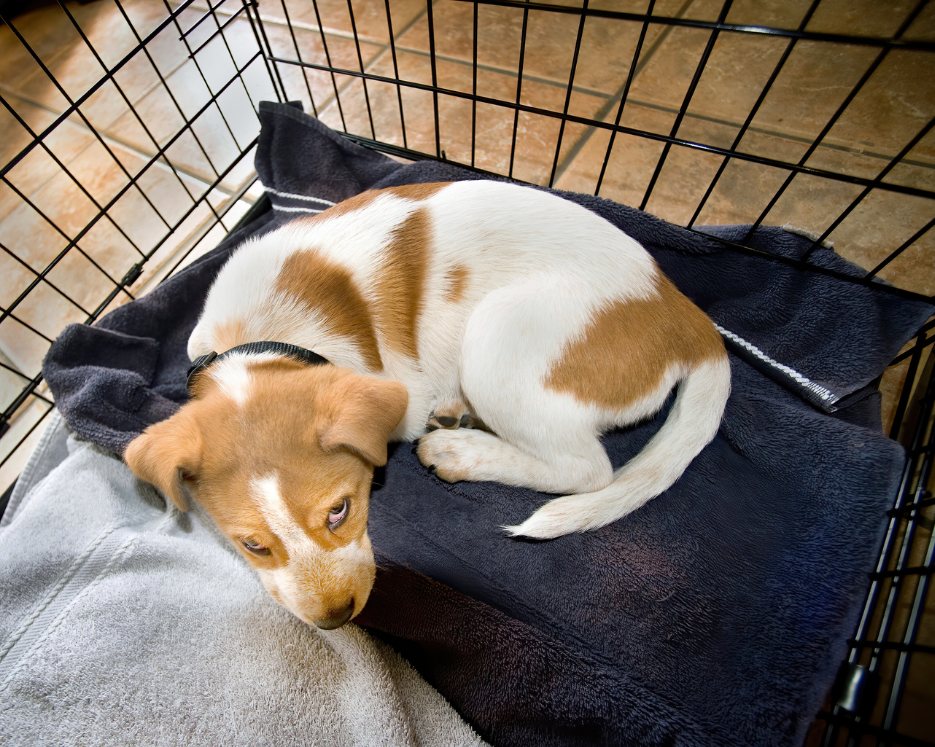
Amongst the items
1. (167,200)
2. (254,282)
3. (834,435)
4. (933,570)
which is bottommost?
(167,200)

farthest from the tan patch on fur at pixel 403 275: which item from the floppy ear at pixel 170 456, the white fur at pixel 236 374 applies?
the floppy ear at pixel 170 456

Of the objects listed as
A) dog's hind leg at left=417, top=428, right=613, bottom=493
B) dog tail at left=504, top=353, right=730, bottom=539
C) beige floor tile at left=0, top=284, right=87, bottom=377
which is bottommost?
beige floor tile at left=0, top=284, right=87, bottom=377

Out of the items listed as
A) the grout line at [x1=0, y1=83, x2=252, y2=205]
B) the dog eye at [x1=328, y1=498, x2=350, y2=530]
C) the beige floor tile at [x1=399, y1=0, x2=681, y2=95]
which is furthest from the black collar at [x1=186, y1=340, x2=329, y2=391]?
the beige floor tile at [x1=399, y1=0, x2=681, y2=95]

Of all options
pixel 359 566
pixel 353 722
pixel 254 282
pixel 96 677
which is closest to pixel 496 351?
pixel 359 566

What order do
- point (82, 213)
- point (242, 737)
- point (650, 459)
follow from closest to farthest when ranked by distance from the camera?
point (242, 737), point (650, 459), point (82, 213)

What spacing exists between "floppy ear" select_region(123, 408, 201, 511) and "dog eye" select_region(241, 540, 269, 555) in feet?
0.56

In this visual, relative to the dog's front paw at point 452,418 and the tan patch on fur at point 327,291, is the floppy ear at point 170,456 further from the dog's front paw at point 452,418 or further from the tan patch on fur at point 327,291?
the dog's front paw at point 452,418

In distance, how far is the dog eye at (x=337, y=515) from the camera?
3.98ft

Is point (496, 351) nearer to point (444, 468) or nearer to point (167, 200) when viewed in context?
point (444, 468)

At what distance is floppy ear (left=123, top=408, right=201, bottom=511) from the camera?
3.66 ft

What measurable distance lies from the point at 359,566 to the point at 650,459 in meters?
0.80

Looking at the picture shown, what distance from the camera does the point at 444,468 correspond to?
157 cm

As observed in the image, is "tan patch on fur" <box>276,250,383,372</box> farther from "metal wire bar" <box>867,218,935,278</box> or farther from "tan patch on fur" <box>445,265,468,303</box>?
"metal wire bar" <box>867,218,935,278</box>

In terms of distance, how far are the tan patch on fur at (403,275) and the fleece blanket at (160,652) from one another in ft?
2.79
